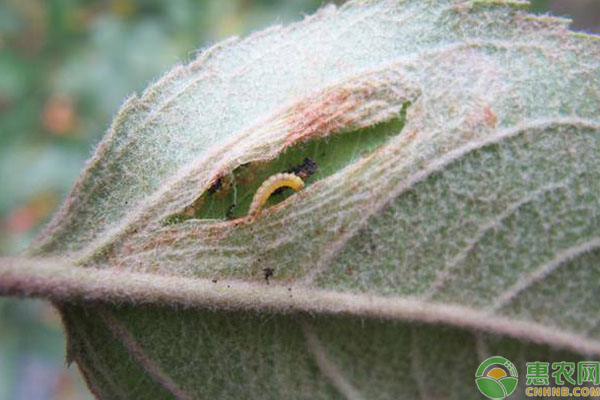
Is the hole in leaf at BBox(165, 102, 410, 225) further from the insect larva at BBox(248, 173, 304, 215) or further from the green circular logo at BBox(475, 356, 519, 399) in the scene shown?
the green circular logo at BBox(475, 356, 519, 399)

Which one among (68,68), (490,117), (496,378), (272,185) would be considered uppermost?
(68,68)

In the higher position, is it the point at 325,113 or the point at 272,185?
the point at 325,113

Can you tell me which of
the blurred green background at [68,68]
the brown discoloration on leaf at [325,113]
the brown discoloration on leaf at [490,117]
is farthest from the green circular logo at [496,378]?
the blurred green background at [68,68]

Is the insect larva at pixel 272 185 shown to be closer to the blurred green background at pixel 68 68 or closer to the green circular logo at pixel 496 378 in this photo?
the green circular logo at pixel 496 378

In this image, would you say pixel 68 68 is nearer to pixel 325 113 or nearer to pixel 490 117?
pixel 325 113

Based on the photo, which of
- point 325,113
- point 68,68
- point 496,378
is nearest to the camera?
point 496,378

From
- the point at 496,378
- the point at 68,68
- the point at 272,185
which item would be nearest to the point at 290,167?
the point at 272,185

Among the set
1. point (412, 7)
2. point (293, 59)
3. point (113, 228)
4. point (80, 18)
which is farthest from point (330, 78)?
point (80, 18)
